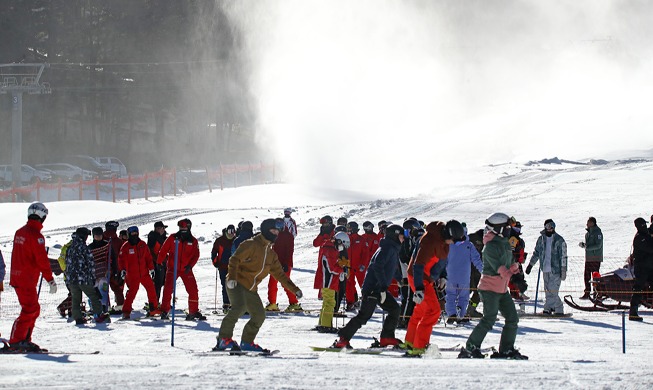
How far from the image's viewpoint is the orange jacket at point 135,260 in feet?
50.0

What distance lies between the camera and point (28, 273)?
418 inches

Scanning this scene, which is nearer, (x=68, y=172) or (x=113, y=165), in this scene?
(x=68, y=172)

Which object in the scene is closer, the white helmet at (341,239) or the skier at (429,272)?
the skier at (429,272)

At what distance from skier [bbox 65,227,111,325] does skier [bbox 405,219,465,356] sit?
6080 millimetres

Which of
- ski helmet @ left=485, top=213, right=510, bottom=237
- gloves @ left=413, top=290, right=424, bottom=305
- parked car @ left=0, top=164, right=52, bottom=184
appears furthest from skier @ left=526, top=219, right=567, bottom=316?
parked car @ left=0, top=164, right=52, bottom=184

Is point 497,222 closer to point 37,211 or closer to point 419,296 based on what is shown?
point 419,296

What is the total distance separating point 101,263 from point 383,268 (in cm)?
644

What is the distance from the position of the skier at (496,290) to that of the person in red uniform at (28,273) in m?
4.57

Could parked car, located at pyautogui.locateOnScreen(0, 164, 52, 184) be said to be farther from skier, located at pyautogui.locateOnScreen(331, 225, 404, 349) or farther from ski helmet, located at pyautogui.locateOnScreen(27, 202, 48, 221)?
skier, located at pyautogui.locateOnScreen(331, 225, 404, 349)

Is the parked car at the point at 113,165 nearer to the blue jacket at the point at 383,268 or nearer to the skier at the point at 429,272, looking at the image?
the blue jacket at the point at 383,268

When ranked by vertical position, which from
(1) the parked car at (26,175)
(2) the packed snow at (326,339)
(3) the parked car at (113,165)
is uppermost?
(3) the parked car at (113,165)

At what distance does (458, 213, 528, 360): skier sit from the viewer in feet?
32.7

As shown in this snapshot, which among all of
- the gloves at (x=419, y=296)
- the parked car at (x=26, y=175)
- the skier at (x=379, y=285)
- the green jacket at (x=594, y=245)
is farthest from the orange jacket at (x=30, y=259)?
the parked car at (x=26, y=175)

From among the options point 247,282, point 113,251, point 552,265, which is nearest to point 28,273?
point 247,282
